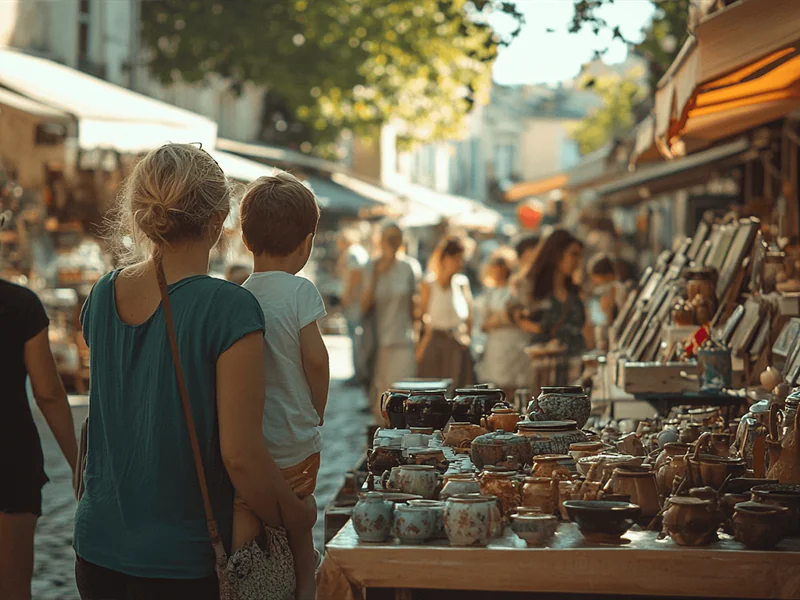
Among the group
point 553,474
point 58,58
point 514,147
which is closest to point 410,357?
point 553,474

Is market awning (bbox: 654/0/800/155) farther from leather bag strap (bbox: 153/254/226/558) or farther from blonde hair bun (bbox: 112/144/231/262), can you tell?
leather bag strap (bbox: 153/254/226/558)

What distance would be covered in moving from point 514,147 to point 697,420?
7714 cm

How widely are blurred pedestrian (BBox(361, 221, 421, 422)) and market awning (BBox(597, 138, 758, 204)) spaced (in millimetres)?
3874

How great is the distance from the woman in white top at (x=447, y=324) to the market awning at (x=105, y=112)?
2305mm

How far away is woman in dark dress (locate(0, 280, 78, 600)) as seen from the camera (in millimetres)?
4738

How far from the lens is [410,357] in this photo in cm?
1131

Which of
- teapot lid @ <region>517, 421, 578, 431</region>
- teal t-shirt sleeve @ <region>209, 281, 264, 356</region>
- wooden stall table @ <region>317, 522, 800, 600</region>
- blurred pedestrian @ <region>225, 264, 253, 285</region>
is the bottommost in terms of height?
wooden stall table @ <region>317, 522, 800, 600</region>

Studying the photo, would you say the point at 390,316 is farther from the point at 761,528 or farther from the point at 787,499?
the point at 761,528

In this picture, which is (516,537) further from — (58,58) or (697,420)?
(58,58)

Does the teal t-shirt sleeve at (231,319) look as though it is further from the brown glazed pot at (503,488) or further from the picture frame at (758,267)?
the picture frame at (758,267)

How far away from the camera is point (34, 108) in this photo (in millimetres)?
11211

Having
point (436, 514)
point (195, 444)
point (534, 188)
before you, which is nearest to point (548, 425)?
point (436, 514)

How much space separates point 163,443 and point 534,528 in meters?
0.99

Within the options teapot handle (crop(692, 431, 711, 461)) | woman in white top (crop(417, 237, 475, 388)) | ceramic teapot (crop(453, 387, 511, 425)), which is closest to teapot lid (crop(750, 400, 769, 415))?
teapot handle (crop(692, 431, 711, 461))
